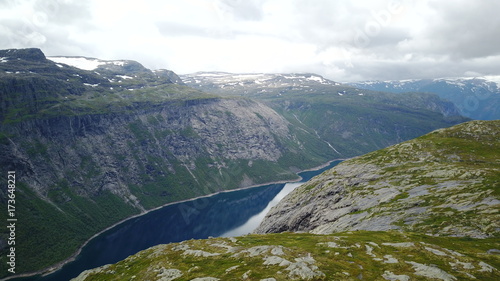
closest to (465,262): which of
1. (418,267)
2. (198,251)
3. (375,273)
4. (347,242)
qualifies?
(418,267)

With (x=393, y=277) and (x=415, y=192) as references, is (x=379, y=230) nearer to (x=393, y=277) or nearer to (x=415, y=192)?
(x=415, y=192)

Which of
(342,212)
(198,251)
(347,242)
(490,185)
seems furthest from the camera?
(342,212)

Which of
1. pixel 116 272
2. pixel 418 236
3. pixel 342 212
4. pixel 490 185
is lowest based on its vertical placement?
pixel 116 272

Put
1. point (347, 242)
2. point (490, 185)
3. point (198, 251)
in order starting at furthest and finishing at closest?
point (490, 185) → point (198, 251) → point (347, 242)

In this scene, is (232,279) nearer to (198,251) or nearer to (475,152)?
(198,251)

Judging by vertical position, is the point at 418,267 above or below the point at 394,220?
above

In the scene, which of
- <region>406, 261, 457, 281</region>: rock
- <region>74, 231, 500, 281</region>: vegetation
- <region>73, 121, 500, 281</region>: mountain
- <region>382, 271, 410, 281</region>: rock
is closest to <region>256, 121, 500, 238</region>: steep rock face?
<region>73, 121, 500, 281</region>: mountain

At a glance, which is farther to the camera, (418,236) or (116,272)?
(116,272)

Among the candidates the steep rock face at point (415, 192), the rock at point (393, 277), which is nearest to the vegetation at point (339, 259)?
the rock at point (393, 277)

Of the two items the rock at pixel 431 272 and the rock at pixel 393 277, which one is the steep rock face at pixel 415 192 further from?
the rock at pixel 393 277
